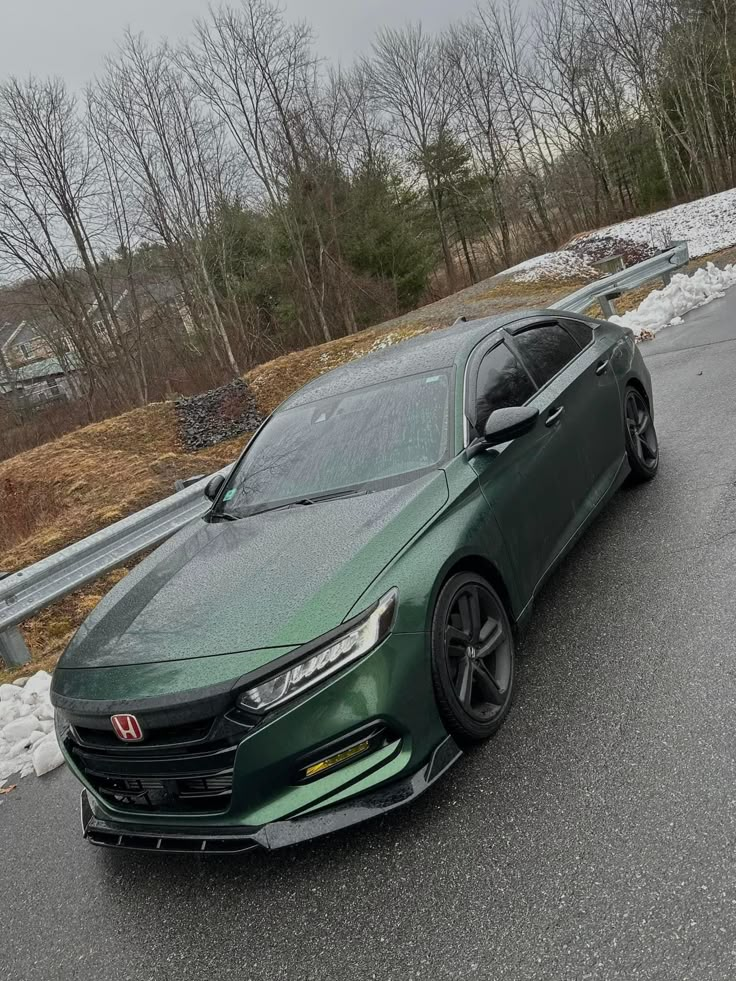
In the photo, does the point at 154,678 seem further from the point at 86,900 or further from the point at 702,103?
the point at 702,103

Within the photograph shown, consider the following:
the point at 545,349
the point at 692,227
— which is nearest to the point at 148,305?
the point at 692,227

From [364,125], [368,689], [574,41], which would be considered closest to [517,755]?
[368,689]

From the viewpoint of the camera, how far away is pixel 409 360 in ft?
14.6

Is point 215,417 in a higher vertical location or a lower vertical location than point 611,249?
lower

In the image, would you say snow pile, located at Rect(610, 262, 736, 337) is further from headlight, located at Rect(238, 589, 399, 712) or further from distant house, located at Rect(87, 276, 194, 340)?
distant house, located at Rect(87, 276, 194, 340)

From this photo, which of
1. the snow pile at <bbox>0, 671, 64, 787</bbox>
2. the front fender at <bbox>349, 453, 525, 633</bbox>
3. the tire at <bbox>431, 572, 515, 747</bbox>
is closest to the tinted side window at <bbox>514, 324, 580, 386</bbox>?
the front fender at <bbox>349, 453, 525, 633</bbox>

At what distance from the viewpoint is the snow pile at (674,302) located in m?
12.3

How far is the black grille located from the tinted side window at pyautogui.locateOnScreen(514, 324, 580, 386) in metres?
2.82

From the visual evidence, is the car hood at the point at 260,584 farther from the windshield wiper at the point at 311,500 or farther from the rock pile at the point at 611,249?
the rock pile at the point at 611,249

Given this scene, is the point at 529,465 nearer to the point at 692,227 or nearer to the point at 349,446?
the point at 349,446

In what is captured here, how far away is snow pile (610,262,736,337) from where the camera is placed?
1227 cm

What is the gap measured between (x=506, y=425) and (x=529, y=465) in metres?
0.40

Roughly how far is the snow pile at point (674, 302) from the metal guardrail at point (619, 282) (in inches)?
15.6

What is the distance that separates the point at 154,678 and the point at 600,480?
9.79 ft
